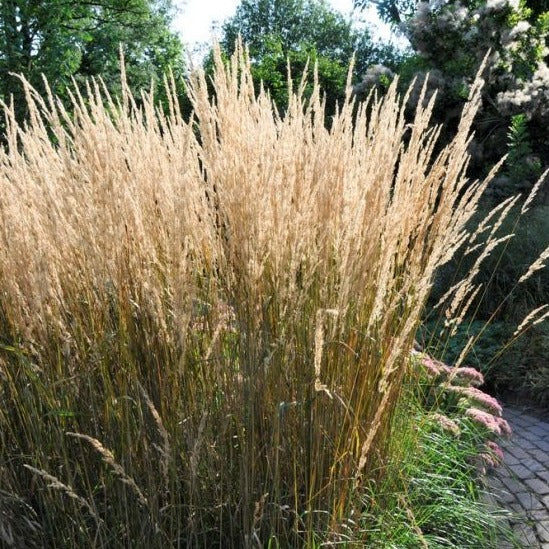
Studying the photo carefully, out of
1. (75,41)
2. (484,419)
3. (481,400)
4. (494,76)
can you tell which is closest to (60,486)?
(484,419)

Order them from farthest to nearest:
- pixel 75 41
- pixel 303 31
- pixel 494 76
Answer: pixel 303 31 < pixel 75 41 < pixel 494 76

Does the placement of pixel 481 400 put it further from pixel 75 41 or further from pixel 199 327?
pixel 75 41

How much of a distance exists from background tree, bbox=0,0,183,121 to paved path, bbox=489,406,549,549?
8.97 meters

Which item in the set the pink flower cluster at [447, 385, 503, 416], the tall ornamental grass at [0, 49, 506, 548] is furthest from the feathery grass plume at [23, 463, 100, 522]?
the pink flower cluster at [447, 385, 503, 416]

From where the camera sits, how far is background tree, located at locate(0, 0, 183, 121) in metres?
12.8

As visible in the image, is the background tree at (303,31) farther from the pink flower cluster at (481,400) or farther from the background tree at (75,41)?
the pink flower cluster at (481,400)

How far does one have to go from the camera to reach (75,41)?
43.8 ft

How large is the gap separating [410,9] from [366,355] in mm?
20156

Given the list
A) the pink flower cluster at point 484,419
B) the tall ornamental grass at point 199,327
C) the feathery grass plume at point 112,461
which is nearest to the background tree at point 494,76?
the pink flower cluster at point 484,419

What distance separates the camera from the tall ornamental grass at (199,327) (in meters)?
2.06

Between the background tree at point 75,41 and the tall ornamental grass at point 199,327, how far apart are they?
956 cm

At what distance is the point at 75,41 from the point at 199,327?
12.4m

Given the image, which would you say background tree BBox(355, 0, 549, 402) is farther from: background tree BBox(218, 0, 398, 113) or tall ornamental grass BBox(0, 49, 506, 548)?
background tree BBox(218, 0, 398, 113)

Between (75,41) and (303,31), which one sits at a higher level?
(303,31)
